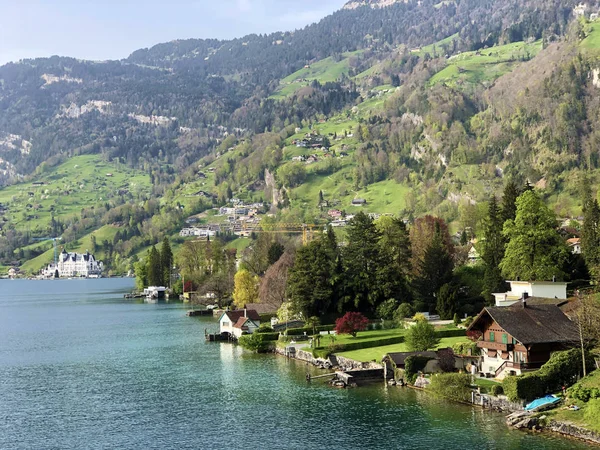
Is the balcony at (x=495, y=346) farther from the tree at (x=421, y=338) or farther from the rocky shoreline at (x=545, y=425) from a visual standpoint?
the rocky shoreline at (x=545, y=425)

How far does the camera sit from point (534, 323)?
5634 centimetres

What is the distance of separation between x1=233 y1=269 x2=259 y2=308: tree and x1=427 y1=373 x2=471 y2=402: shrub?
234 feet

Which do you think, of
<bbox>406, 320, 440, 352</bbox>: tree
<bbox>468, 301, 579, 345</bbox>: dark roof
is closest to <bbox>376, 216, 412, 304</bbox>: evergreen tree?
<bbox>406, 320, 440, 352</bbox>: tree

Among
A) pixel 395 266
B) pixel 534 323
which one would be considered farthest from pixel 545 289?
pixel 395 266

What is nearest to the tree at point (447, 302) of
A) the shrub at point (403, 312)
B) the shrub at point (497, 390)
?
the shrub at point (403, 312)

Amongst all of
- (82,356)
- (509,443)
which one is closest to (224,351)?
(82,356)

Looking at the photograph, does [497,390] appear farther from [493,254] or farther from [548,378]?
[493,254]

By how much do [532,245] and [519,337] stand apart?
29.4m

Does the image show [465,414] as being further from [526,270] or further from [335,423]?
[526,270]

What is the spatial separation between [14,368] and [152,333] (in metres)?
26.2

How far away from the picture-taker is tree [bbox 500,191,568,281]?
265ft

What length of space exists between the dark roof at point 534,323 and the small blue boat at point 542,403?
6346 mm

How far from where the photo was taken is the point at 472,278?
9306 centimetres

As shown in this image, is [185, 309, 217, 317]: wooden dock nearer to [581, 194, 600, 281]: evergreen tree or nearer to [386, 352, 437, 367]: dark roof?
[581, 194, 600, 281]: evergreen tree
